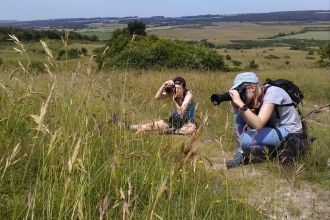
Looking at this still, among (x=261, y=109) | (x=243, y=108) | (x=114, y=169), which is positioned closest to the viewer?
(x=114, y=169)

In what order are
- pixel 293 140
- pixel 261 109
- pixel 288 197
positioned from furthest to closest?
pixel 293 140
pixel 261 109
pixel 288 197

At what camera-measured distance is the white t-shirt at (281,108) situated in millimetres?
3479

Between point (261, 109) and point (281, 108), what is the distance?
0.86 ft

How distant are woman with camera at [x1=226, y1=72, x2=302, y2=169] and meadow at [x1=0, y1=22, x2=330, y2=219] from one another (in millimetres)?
265

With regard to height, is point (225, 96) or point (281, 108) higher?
point (225, 96)

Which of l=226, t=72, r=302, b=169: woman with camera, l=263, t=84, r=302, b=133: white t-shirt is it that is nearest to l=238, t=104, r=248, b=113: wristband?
l=226, t=72, r=302, b=169: woman with camera

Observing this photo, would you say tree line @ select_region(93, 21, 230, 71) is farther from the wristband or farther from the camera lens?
the wristband

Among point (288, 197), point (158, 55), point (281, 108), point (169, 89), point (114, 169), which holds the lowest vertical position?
point (288, 197)

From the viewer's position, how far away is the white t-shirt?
11.4 feet

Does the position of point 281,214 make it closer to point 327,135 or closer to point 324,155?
point 324,155

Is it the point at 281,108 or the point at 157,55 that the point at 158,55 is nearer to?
the point at 157,55

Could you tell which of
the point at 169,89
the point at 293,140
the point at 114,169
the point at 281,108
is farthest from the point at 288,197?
the point at 114,169

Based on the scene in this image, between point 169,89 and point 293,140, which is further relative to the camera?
point 169,89

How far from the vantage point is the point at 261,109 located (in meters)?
3.46
